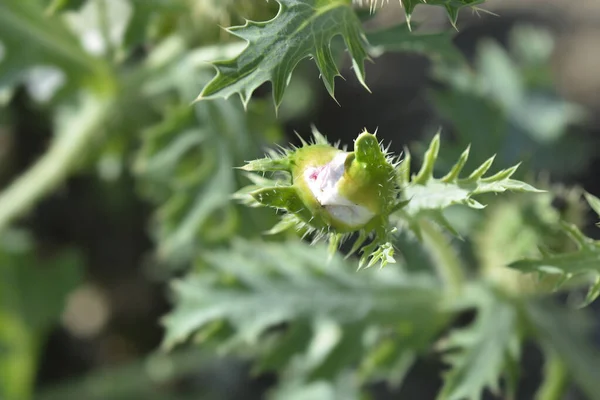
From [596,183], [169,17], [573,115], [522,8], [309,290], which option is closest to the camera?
[309,290]

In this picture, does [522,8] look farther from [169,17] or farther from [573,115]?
[169,17]

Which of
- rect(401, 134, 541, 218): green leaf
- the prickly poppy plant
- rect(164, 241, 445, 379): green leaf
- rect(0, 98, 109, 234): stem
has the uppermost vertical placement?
the prickly poppy plant

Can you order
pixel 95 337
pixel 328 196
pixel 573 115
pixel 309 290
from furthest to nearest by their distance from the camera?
pixel 95 337
pixel 573 115
pixel 309 290
pixel 328 196

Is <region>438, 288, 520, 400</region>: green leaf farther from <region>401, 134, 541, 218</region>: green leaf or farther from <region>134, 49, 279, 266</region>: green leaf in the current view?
<region>134, 49, 279, 266</region>: green leaf

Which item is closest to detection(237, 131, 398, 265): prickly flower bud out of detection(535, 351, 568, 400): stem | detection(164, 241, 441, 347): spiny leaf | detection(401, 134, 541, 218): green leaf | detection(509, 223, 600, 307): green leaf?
detection(401, 134, 541, 218): green leaf

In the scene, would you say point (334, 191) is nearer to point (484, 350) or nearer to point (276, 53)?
point (276, 53)

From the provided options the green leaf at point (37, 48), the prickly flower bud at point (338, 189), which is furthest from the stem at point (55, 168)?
the prickly flower bud at point (338, 189)

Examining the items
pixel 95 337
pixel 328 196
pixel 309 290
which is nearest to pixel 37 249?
pixel 95 337
